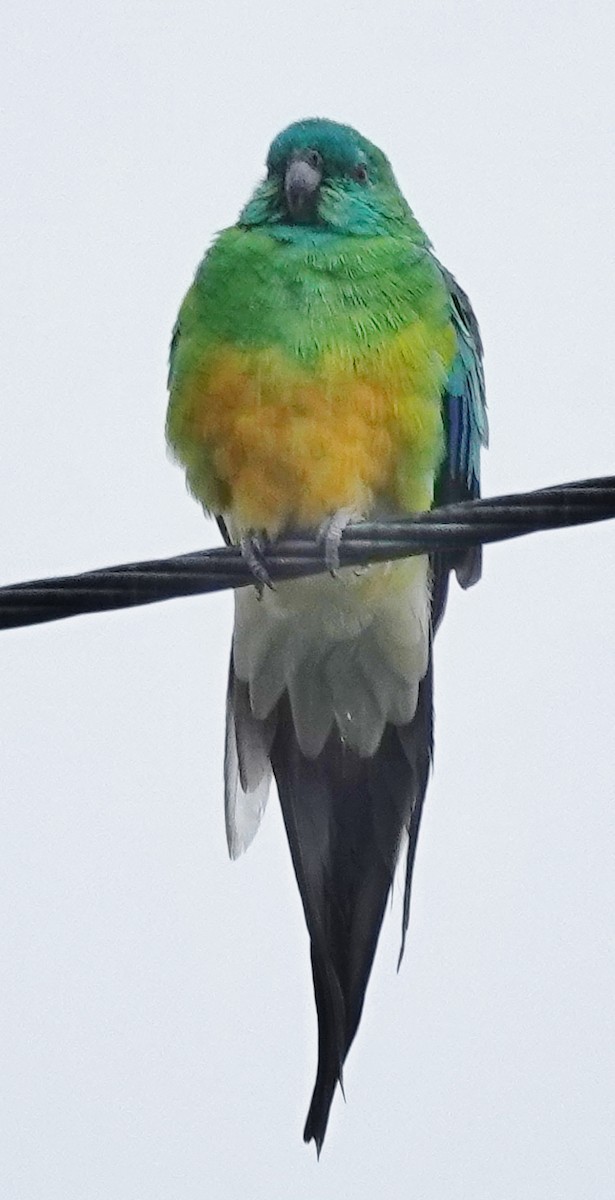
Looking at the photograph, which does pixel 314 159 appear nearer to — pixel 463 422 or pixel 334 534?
pixel 463 422

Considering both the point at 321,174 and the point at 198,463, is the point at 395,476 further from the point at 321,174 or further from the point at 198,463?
the point at 321,174

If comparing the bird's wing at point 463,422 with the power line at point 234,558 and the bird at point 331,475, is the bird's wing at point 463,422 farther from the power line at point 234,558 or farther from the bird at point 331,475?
the power line at point 234,558

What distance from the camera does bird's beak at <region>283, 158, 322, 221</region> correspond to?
545cm

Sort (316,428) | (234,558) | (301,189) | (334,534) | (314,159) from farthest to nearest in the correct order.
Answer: (314,159), (301,189), (316,428), (334,534), (234,558)

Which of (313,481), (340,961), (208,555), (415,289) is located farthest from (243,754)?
(208,555)

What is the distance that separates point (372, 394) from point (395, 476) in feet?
0.87

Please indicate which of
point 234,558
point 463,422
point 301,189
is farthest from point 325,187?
point 234,558

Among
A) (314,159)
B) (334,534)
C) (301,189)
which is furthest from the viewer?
(314,159)

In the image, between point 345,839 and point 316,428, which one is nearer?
point 316,428

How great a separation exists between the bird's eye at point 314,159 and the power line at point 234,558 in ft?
7.16

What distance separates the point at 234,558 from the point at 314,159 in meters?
2.34

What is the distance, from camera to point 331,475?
4.97 metres

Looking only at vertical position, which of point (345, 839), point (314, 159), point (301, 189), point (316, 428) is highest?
point (314, 159)

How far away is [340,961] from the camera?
17.6 feet
